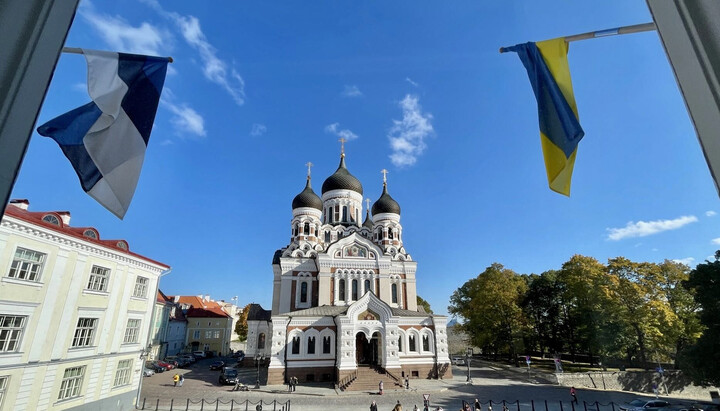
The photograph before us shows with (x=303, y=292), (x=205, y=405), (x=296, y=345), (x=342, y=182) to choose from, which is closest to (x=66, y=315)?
(x=205, y=405)

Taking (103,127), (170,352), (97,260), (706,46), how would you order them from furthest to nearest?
(170,352), (97,260), (103,127), (706,46)

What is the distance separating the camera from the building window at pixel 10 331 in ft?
39.1

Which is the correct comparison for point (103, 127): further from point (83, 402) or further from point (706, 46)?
point (83, 402)

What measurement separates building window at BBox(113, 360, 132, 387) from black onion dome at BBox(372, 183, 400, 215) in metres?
27.5

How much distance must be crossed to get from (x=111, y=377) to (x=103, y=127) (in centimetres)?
1794

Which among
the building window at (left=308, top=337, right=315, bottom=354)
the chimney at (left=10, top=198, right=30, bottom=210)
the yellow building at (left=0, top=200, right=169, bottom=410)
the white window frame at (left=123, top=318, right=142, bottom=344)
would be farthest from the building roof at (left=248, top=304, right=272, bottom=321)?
the chimney at (left=10, top=198, right=30, bottom=210)

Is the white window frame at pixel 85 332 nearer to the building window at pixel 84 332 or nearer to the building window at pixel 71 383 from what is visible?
the building window at pixel 84 332

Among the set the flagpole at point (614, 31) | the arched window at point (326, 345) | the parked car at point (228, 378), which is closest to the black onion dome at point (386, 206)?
the arched window at point (326, 345)

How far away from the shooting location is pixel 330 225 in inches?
1566

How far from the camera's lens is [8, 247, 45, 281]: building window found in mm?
12211

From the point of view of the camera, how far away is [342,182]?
41.0 meters

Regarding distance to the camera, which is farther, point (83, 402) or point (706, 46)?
point (83, 402)

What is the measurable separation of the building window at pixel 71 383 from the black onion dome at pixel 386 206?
29.8 m

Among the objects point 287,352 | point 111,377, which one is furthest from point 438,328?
point 111,377
